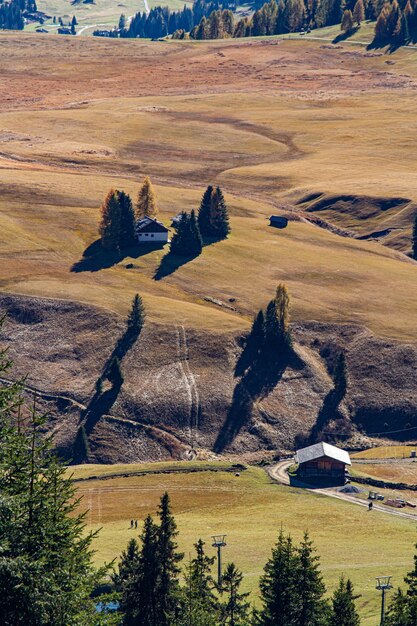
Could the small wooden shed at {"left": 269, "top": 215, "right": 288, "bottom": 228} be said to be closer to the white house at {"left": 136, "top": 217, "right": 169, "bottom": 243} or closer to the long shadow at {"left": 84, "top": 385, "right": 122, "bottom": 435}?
the white house at {"left": 136, "top": 217, "right": 169, "bottom": 243}

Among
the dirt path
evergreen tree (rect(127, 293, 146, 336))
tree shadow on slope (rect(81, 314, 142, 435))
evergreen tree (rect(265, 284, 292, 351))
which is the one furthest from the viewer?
evergreen tree (rect(265, 284, 292, 351))

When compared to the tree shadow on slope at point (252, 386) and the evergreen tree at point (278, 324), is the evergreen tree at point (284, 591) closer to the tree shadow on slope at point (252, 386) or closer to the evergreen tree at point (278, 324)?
the tree shadow on slope at point (252, 386)

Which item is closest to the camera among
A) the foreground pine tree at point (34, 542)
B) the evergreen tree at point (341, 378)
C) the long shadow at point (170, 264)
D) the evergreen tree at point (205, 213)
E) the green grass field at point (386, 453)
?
the foreground pine tree at point (34, 542)

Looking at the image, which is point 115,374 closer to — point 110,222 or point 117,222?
point 110,222

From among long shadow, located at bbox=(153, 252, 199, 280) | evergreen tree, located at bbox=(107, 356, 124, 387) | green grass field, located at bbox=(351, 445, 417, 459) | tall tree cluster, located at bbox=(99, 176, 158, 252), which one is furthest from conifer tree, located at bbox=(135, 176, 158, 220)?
green grass field, located at bbox=(351, 445, 417, 459)

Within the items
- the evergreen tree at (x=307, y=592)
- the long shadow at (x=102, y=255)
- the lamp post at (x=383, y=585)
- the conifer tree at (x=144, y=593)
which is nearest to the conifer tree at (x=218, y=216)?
the long shadow at (x=102, y=255)

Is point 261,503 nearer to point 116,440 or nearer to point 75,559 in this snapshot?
point 116,440
